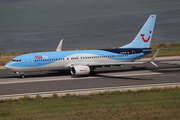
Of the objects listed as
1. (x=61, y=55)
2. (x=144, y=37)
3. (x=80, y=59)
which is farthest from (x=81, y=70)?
(x=144, y=37)

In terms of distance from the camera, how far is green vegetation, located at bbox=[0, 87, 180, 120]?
1684 centimetres

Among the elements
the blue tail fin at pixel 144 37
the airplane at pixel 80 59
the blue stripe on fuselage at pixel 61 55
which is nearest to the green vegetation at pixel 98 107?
the airplane at pixel 80 59

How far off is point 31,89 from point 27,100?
20.2 feet

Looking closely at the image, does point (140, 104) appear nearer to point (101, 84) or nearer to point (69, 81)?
point (101, 84)

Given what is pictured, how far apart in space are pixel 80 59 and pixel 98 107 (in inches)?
865

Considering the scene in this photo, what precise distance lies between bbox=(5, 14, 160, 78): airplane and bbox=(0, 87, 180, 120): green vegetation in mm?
13961

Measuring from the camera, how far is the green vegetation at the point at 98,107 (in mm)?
16844

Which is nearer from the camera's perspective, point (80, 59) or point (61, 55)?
point (61, 55)

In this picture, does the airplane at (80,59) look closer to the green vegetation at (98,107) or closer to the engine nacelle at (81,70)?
the engine nacelle at (81,70)

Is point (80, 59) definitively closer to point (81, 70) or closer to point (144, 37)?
point (81, 70)

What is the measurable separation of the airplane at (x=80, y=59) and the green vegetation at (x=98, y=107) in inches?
550

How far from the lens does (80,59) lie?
134 ft

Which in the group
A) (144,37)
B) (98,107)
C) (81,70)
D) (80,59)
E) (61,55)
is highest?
(144,37)

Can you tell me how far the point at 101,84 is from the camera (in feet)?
105
